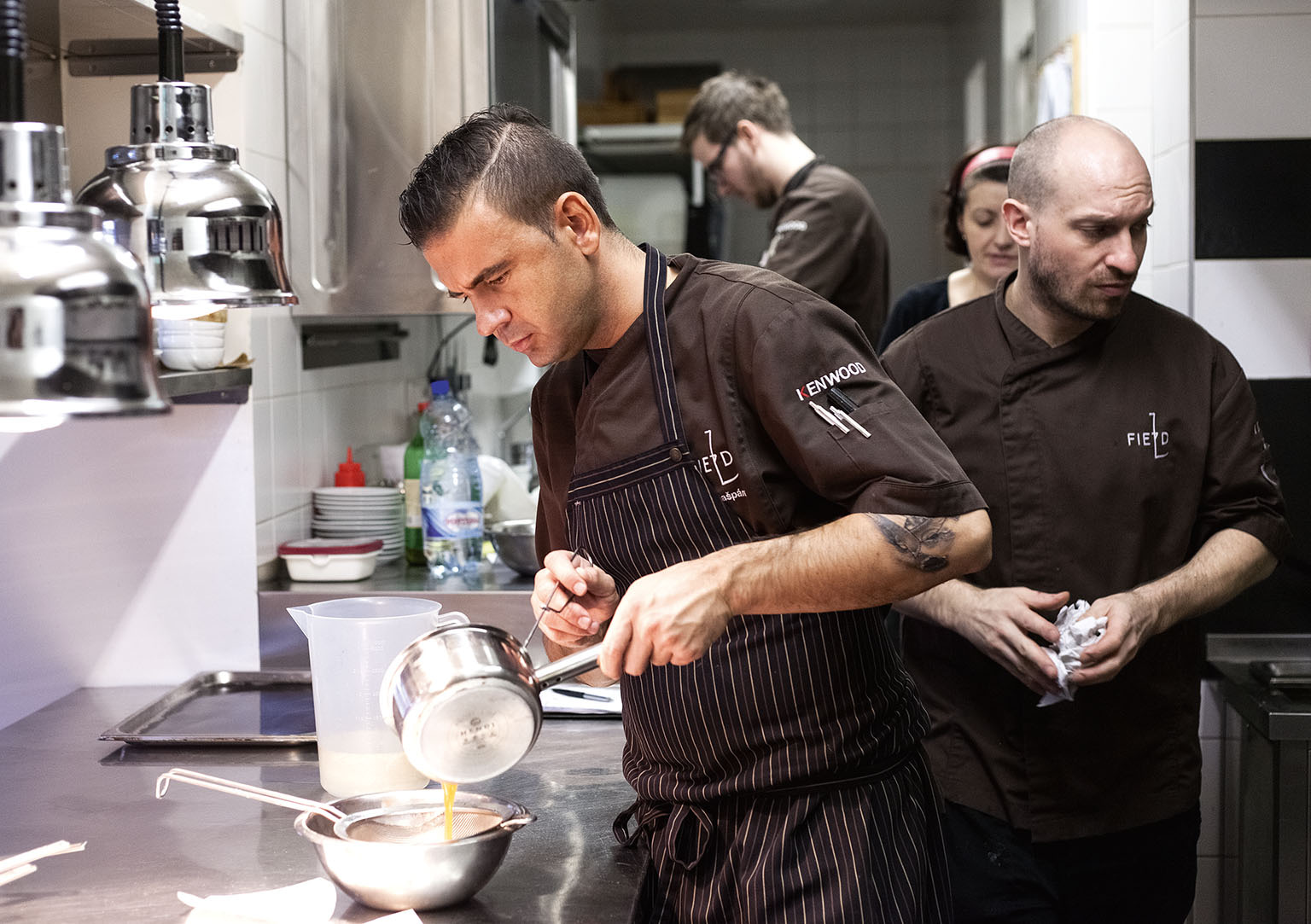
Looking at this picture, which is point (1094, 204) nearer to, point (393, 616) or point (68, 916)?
point (393, 616)

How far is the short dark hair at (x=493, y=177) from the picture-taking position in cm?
148

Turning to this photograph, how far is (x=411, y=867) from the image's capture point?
1.30 m

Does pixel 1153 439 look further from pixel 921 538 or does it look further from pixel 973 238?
pixel 973 238

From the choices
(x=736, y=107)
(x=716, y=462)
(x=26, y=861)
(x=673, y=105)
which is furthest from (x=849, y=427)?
(x=673, y=105)

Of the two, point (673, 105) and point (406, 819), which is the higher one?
point (673, 105)

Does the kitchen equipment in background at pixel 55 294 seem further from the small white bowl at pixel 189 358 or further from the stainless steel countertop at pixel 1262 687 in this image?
the stainless steel countertop at pixel 1262 687

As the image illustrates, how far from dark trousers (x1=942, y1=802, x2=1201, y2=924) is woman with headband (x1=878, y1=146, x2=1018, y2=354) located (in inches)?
50.6

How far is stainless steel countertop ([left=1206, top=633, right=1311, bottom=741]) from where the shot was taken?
2.22 metres

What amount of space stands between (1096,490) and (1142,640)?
0.24 metres

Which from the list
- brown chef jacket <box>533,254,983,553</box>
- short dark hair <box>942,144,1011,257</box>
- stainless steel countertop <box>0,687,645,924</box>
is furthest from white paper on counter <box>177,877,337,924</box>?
short dark hair <box>942,144,1011,257</box>

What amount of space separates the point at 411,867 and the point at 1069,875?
1170 millimetres

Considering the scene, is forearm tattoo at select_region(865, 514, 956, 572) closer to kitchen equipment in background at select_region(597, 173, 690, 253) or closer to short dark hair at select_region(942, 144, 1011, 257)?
short dark hair at select_region(942, 144, 1011, 257)

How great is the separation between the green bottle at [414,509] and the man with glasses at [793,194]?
1165 mm

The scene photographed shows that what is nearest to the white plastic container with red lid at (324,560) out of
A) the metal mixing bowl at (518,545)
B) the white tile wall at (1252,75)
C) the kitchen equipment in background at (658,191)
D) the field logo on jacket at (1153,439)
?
the metal mixing bowl at (518,545)
